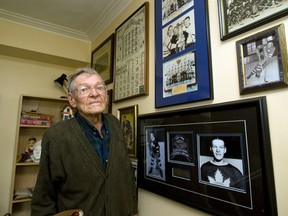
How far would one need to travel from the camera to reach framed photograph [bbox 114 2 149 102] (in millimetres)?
1391

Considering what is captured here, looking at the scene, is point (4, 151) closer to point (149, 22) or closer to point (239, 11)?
Result: point (149, 22)

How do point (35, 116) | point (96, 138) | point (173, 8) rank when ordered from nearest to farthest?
point (96, 138), point (173, 8), point (35, 116)

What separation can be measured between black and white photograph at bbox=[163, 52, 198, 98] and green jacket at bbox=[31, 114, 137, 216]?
0.48 metres

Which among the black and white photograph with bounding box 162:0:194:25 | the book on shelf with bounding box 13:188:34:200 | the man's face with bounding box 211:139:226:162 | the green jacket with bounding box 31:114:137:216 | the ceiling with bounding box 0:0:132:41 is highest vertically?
the ceiling with bounding box 0:0:132:41

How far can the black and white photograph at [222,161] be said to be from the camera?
764mm

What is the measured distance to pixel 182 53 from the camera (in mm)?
1072

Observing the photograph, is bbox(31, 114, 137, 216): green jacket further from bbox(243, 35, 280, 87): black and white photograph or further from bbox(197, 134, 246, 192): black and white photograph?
bbox(243, 35, 280, 87): black and white photograph

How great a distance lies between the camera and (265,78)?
2.33 ft

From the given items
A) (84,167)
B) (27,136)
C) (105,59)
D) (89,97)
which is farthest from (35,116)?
(84,167)

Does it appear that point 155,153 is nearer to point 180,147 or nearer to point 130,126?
point 180,147

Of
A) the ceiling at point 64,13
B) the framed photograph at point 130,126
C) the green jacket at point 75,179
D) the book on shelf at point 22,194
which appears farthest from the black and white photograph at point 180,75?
the book on shelf at point 22,194

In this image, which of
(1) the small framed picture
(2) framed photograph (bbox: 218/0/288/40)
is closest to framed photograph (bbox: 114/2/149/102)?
(2) framed photograph (bbox: 218/0/288/40)

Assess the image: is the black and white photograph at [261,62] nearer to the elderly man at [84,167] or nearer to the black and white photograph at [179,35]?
the black and white photograph at [179,35]

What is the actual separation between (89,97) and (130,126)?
0.54 meters
